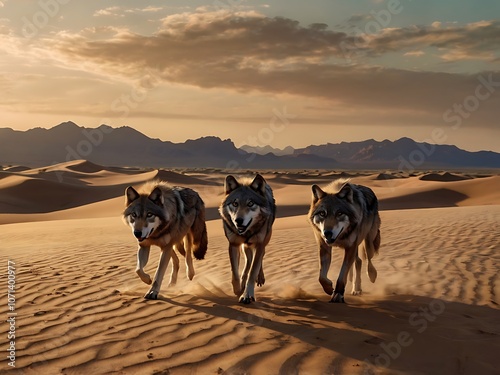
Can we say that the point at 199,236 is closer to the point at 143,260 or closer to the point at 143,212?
the point at 143,260

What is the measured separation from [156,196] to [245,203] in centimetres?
131

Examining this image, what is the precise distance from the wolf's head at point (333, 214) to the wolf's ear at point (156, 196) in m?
2.12

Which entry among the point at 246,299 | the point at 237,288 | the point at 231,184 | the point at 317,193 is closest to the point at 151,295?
the point at 237,288

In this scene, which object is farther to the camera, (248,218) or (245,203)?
(245,203)

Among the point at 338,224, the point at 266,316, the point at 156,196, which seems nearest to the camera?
the point at 266,316

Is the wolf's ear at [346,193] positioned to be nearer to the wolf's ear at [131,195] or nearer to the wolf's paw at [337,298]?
the wolf's paw at [337,298]

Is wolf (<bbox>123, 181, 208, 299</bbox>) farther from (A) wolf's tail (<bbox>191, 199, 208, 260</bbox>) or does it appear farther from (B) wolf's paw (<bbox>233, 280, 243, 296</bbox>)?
(B) wolf's paw (<bbox>233, 280, 243, 296</bbox>)

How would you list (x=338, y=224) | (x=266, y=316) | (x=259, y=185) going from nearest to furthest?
1. (x=266, y=316)
2. (x=338, y=224)
3. (x=259, y=185)

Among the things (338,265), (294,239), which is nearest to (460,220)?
(294,239)

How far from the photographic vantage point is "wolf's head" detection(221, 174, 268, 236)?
5.97 metres

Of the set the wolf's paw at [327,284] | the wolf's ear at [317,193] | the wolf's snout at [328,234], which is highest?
the wolf's ear at [317,193]

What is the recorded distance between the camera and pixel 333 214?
5.97m

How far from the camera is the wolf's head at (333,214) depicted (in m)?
5.84

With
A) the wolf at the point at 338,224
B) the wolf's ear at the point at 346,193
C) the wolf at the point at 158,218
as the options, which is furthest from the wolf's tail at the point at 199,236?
the wolf's ear at the point at 346,193
